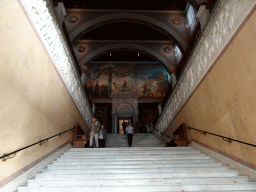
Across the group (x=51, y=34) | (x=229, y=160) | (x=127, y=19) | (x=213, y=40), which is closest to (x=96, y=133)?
(x=51, y=34)

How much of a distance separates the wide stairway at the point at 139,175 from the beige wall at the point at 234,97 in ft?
1.76

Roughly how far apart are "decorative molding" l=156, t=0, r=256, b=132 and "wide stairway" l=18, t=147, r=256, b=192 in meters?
2.48

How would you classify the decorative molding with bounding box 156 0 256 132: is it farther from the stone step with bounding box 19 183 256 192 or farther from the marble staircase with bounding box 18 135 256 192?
the stone step with bounding box 19 183 256 192

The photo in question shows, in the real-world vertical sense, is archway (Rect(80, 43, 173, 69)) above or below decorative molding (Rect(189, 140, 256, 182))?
above

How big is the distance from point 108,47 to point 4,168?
1111 cm

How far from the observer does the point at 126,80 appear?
16172 millimetres

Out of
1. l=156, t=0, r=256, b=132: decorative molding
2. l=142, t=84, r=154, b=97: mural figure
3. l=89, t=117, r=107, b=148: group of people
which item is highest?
l=142, t=84, r=154, b=97: mural figure

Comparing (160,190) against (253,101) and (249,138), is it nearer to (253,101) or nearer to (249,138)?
(249,138)

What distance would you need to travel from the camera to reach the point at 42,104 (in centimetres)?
381

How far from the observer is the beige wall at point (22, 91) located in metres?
2.52

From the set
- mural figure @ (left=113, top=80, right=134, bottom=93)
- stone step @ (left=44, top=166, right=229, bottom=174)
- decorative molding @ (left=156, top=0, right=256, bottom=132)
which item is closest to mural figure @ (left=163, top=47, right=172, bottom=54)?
mural figure @ (left=113, top=80, right=134, bottom=93)

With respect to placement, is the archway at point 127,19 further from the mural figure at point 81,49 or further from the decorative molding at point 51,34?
the decorative molding at point 51,34

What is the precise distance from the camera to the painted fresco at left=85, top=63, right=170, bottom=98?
1563 cm

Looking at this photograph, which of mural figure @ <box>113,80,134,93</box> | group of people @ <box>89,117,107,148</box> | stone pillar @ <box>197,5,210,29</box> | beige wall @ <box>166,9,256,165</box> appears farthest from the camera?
mural figure @ <box>113,80,134,93</box>
